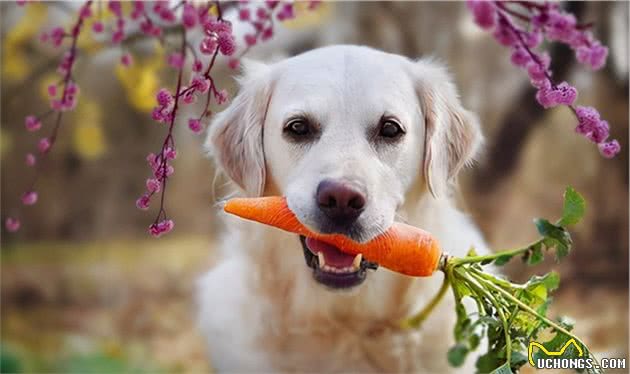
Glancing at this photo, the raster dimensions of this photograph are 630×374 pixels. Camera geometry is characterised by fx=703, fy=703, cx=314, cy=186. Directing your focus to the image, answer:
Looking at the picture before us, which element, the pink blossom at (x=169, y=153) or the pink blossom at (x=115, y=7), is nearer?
the pink blossom at (x=169, y=153)

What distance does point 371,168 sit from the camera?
1.38m

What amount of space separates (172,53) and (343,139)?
0.66 metres

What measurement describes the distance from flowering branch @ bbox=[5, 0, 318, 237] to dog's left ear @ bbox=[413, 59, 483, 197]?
0.32m

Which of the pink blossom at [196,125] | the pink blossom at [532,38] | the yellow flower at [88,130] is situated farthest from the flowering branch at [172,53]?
the yellow flower at [88,130]

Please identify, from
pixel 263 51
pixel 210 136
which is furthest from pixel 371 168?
pixel 263 51

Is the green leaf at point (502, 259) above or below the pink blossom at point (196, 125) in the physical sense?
below

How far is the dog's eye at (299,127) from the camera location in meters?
1.47

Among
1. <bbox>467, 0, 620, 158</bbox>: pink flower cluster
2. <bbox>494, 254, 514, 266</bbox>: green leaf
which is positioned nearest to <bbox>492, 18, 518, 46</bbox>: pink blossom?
<bbox>467, 0, 620, 158</bbox>: pink flower cluster

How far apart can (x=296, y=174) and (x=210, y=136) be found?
36cm

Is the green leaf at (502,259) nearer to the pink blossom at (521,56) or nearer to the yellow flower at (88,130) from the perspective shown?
the pink blossom at (521,56)

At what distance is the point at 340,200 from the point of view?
129cm

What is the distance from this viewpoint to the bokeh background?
2.70m

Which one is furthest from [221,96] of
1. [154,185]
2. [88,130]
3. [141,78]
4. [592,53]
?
[88,130]

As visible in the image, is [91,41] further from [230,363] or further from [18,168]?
[18,168]
